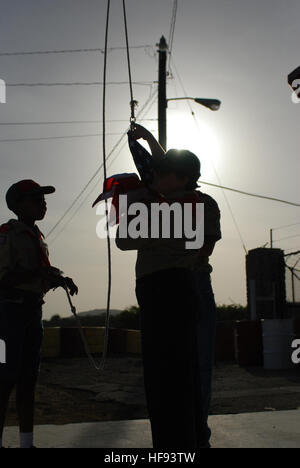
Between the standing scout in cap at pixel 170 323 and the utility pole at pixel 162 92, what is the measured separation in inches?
393

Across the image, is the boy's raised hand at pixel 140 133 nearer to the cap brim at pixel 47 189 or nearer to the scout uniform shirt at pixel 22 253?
the cap brim at pixel 47 189

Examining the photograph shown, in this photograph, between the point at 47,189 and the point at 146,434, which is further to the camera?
the point at 146,434

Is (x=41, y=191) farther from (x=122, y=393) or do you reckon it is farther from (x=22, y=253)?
(x=122, y=393)

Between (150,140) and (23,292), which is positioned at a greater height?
(150,140)

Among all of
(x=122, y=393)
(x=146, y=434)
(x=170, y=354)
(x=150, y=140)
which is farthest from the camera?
(x=122, y=393)

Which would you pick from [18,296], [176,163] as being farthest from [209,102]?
[176,163]

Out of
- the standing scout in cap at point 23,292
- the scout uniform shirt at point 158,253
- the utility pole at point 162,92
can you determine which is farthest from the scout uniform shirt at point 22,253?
the utility pole at point 162,92

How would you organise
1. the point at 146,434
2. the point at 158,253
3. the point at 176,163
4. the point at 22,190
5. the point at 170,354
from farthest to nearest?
the point at 146,434 < the point at 22,190 < the point at 176,163 < the point at 158,253 < the point at 170,354

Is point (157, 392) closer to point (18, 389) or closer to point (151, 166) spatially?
point (151, 166)

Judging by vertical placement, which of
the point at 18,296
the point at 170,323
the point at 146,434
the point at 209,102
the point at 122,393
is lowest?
the point at 122,393

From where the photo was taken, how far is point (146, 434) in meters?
4.01

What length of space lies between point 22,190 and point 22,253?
0.40m

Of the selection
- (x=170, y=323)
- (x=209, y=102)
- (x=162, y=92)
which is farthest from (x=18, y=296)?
(x=209, y=102)

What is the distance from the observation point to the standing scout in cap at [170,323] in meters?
2.28
